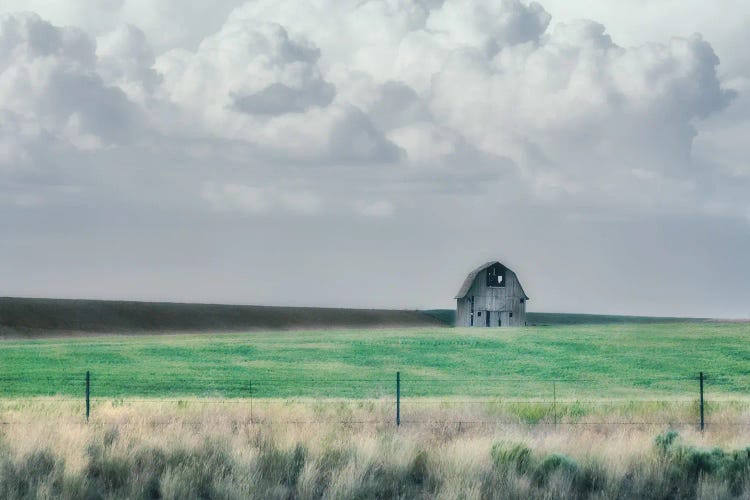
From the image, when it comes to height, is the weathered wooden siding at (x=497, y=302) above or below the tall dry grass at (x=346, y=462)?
above

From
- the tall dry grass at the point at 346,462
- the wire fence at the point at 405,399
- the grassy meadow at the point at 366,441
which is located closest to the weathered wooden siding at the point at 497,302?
the wire fence at the point at 405,399

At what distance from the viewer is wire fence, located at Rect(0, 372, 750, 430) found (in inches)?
919

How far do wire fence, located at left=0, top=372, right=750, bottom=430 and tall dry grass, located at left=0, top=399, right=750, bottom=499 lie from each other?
2.80 m

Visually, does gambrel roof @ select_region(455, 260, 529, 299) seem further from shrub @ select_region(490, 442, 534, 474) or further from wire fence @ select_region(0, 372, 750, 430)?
shrub @ select_region(490, 442, 534, 474)

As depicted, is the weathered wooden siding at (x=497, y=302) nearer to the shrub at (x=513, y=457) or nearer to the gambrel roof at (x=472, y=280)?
the gambrel roof at (x=472, y=280)

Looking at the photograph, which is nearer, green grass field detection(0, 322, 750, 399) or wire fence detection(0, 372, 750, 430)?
wire fence detection(0, 372, 750, 430)

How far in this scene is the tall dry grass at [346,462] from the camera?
14.8 meters

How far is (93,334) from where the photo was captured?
94000 mm

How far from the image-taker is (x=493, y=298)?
93188 mm

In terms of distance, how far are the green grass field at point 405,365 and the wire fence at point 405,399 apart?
0.14m

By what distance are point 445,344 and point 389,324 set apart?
170 ft

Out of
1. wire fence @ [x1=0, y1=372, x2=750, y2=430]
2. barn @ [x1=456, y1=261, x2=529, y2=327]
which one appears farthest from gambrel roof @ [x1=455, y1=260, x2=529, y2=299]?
wire fence @ [x1=0, y1=372, x2=750, y2=430]

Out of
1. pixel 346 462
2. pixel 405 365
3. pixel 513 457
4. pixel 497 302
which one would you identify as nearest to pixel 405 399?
pixel 513 457

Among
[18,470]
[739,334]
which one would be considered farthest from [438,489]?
[739,334]
